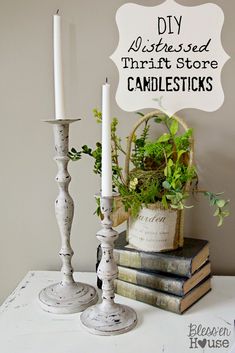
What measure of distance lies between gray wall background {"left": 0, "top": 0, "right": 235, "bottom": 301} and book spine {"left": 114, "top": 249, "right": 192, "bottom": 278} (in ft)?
0.67

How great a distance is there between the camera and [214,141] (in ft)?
3.59

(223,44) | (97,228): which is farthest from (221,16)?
(97,228)

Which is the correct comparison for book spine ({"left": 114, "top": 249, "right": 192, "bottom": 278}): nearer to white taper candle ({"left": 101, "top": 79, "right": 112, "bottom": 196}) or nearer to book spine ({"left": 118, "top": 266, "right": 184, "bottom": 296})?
book spine ({"left": 118, "top": 266, "right": 184, "bottom": 296})

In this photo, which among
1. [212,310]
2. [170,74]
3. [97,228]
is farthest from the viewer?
[97,228]

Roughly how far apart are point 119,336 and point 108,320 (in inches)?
1.3

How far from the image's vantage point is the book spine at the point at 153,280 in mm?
904

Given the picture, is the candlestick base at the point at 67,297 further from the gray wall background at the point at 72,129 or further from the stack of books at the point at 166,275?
the gray wall background at the point at 72,129

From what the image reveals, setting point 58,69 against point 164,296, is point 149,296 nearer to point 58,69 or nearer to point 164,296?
point 164,296

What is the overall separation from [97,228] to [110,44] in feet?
1.38

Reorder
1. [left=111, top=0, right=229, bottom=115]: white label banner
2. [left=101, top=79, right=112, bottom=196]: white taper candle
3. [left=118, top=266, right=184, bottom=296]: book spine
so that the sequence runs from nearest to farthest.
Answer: [left=101, top=79, right=112, bottom=196]: white taper candle, [left=118, top=266, right=184, bottom=296]: book spine, [left=111, top=0, right=229, bottom=115]: white label banner

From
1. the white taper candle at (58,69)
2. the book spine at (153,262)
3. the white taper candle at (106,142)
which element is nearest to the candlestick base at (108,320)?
the book spine at (153,262)

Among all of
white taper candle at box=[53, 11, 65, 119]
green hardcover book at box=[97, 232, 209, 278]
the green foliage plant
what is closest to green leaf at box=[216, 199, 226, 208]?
the green foliage plant

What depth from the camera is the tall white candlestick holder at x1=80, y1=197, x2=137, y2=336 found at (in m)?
0.84

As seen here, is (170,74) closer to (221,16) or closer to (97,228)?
(221,16)
